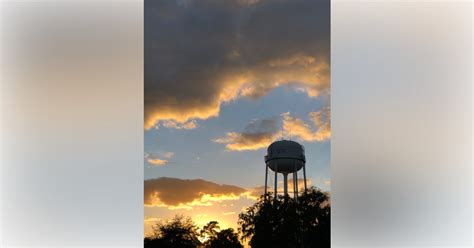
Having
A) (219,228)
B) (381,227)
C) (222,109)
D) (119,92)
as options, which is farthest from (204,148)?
(381,227)

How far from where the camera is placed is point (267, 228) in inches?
259

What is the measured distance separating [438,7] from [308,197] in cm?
365

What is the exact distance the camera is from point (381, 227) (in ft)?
Answer: 10.2

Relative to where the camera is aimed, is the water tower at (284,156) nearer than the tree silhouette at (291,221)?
Yes

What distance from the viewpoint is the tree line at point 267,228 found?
228 inches

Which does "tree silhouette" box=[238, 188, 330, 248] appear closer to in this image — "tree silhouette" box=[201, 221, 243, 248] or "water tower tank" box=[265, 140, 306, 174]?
"tree silhouette" box=[201, 221, 243, 248]

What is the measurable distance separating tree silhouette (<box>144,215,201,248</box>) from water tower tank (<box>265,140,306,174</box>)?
113 centimetres

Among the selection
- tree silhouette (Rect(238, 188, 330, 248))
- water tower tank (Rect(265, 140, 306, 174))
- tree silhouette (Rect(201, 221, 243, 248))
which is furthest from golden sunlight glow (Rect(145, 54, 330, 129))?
tree silhouette (Rect(238, 188, 330, 248))

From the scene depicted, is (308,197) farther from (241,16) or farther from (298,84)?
(241,16)

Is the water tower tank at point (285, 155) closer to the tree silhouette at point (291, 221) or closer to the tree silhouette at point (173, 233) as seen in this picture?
the tree silhouette at point (291, 221)

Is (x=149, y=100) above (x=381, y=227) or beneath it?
above

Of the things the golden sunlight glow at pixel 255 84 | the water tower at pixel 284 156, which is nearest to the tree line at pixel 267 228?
the water tower at pixel 284 156

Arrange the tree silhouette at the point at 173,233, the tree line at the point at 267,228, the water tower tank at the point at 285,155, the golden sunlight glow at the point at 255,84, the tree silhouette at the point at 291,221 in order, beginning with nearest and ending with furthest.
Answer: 1. the golden sunlight glow at the point at 255,84
2. the tree silhouette at the point at 173,233
3. the tree line at the point at 267,228
4. the water tower tank at the point at 285,155
5. the tree silhouette at the point at 291,221

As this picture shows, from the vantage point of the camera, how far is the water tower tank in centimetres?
590
